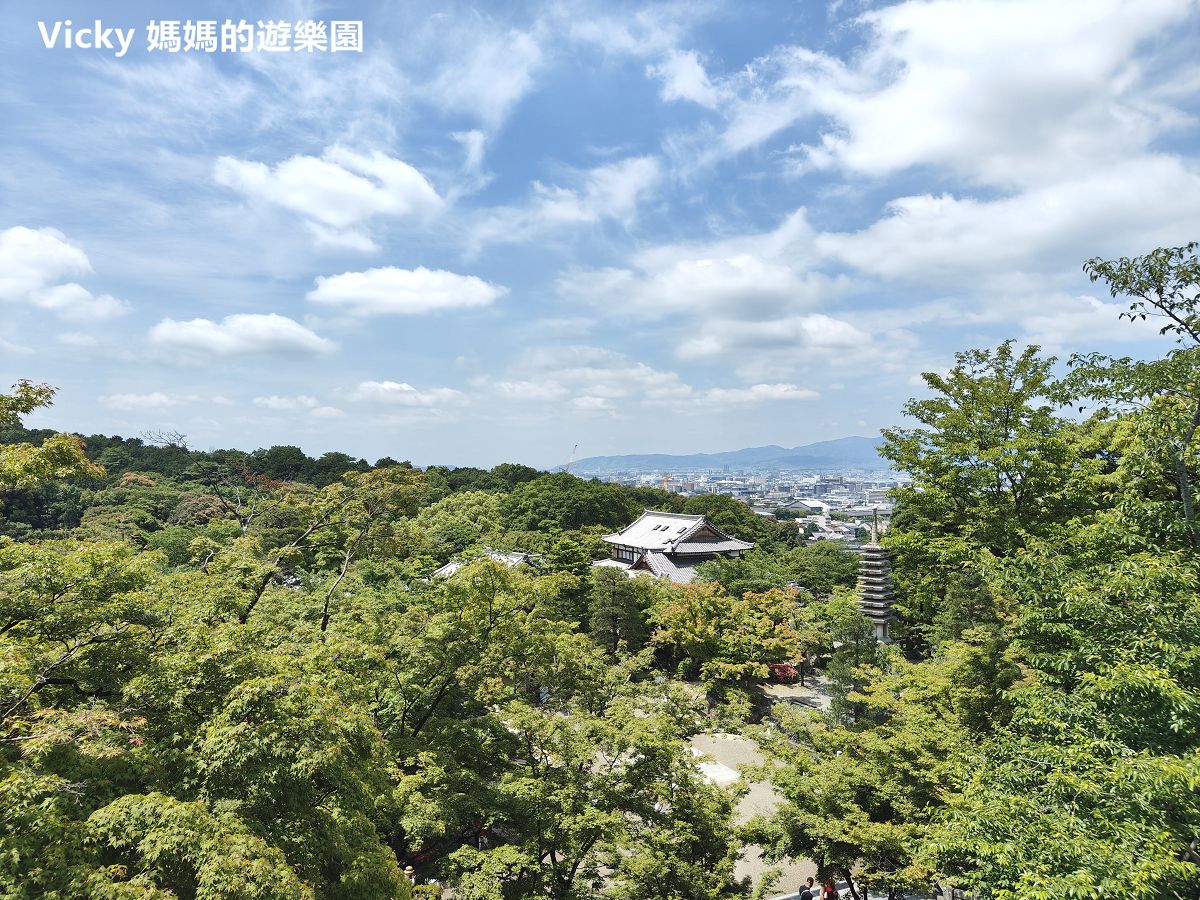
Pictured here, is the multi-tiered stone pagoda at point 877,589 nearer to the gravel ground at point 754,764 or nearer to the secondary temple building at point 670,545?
the gravel ground at point 754,764

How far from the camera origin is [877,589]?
21297mm

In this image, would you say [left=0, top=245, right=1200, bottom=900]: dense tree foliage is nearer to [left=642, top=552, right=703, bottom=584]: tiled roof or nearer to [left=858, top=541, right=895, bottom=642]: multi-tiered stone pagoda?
[left=858, top=541, right=895, bottom=642]: multi-tiered stone pagoda

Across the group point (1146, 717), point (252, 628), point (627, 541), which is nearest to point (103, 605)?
point (252, 628)

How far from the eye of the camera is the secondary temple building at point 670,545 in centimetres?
4000

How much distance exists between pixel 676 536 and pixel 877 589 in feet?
73.9

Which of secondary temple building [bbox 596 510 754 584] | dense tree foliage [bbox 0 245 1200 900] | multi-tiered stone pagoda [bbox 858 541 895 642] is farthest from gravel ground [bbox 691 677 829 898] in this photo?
secondary temple building [bbox 596 510 754 584]

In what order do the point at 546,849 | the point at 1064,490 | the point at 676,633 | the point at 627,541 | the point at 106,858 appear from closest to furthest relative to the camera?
the point at 106,858 < the point at 546,849 < the point at 1064,490 < the point at 676,633 < the point at 627,541

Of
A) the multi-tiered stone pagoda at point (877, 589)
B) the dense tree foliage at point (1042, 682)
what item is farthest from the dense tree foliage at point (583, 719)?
the multi-tiered stone pagoda at point (877, 589)

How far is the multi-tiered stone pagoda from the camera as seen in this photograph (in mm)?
21219

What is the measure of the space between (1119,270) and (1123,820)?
870 centimetres

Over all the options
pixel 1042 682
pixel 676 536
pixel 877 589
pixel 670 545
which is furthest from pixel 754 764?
pixel 676 536

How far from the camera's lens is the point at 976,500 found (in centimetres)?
Result: 1507

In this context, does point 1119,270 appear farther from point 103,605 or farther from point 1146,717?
point 103,605

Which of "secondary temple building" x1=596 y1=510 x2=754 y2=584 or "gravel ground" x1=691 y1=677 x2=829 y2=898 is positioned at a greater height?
"secondary temple building" x1=596 y1=510 x2=754 y2=584
